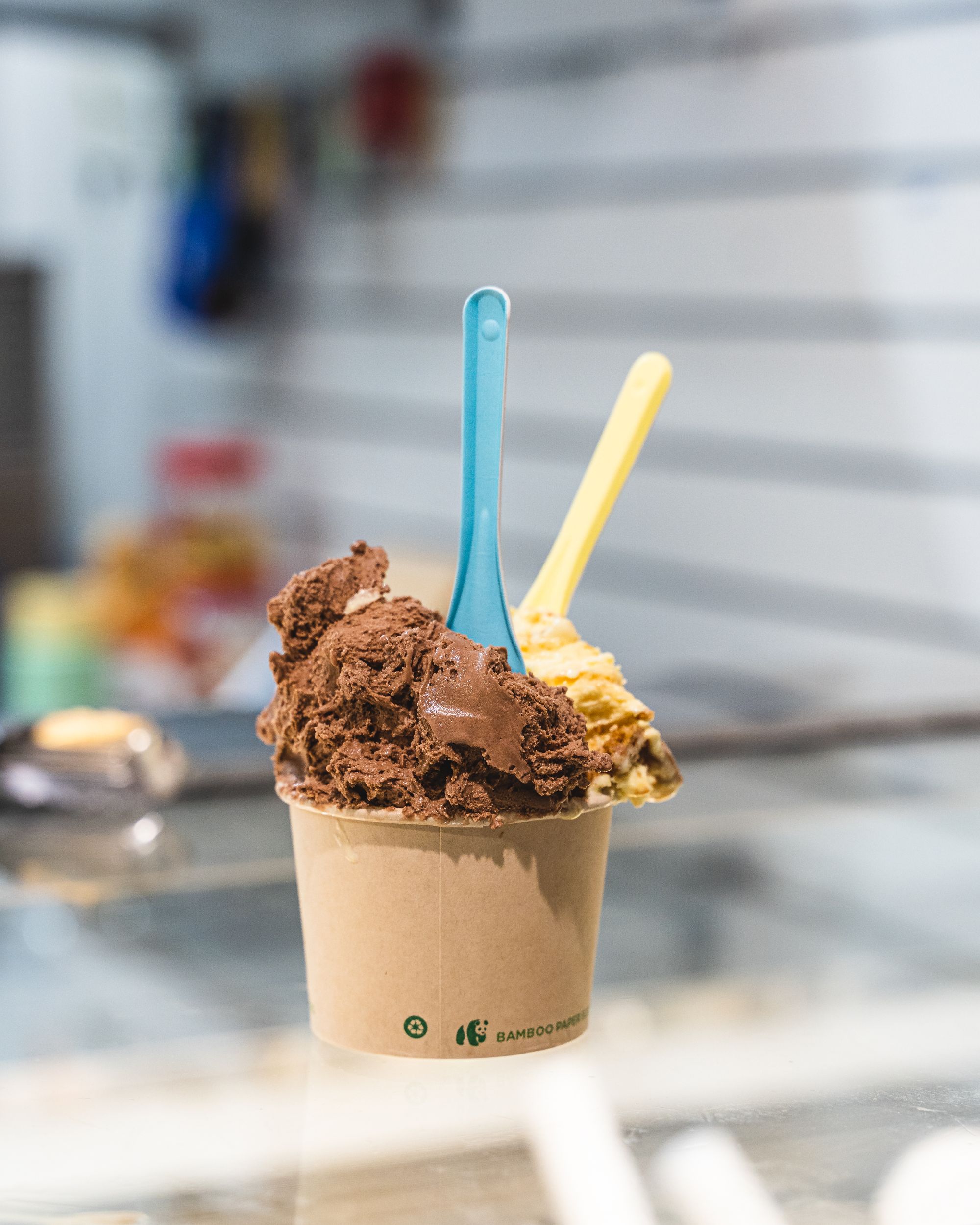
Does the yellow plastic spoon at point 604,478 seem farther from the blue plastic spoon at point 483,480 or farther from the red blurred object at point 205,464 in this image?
the red blurred object at point 205,464

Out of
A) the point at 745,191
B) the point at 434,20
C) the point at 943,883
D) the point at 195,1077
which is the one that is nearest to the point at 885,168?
the point at 745,191

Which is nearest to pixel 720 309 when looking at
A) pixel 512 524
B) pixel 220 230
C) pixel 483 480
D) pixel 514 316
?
pixel 514 316

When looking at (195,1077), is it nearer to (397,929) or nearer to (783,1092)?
(397,929)

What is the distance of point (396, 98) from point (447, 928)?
10.7 ft

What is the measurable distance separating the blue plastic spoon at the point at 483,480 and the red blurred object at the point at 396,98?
3.14 meters

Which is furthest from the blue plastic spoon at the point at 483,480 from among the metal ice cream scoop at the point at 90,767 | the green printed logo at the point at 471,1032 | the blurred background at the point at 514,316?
the blurred background at the point at 514,316

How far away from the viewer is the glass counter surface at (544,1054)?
1.85ft

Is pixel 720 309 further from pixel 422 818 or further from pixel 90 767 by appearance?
pixel 422 818

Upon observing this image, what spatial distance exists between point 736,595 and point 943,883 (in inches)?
78.6

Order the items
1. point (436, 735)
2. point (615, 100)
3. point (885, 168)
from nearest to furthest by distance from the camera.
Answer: point (436, 735)
point (885, 168)
point (615, 100)

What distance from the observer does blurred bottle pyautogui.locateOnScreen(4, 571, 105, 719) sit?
112 inches

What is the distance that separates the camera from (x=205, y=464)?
3584 mm

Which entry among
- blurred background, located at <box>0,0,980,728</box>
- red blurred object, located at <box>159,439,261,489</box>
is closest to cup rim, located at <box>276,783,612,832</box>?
blurred background, located at <box>0,0,980,728</box>

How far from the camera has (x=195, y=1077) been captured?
2.21 ft
